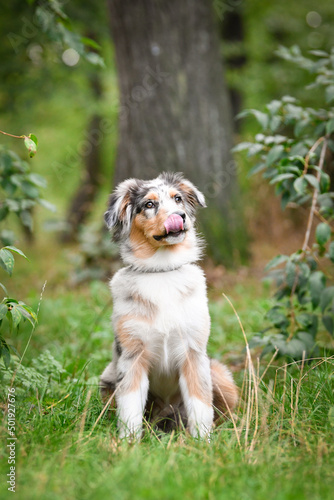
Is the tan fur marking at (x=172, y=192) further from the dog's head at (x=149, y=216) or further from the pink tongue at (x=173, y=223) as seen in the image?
the pink tongue at (x=173, y=223)

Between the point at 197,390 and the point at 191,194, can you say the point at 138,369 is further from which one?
the point at 191,194

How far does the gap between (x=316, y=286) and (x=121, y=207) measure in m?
1.43

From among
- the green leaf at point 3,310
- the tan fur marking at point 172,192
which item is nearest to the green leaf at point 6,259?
the green leaf at point 3,310

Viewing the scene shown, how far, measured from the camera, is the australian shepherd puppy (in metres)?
2.84

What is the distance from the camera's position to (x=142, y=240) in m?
3.11

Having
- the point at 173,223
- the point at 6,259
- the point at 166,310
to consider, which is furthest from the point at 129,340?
the point at 6,259

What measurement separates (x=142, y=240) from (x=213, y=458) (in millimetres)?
1398


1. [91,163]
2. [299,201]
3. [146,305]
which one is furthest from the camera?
[91,163]

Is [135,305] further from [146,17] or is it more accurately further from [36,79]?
[36,79]

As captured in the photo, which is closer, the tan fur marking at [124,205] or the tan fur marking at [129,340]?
the tan fur marking at [129,340]

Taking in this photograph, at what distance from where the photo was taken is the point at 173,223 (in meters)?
2.86

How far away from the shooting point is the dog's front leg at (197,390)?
111 inches

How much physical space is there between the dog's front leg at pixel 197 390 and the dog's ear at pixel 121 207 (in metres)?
0.94

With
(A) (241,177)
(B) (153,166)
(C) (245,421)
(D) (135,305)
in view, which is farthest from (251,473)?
(A) (241,177)
